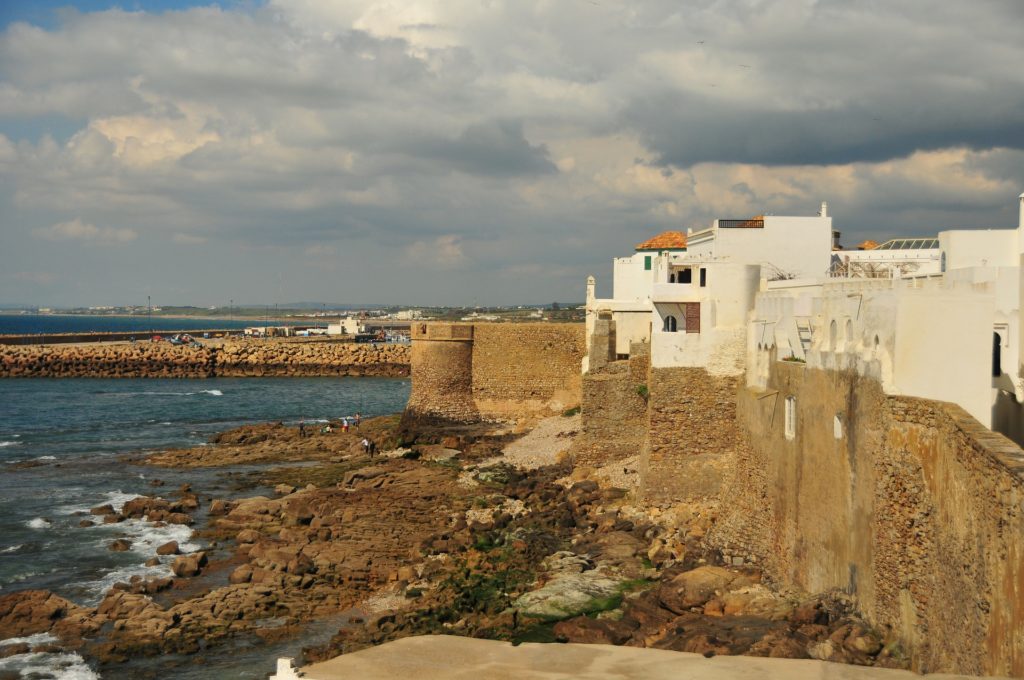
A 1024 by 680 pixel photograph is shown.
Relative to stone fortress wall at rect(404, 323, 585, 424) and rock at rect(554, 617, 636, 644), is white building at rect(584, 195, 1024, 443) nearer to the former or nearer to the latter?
rock at rect(554, 617, 636, 644)

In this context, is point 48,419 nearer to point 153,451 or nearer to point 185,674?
point 153,451

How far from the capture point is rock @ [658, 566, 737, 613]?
14.9m

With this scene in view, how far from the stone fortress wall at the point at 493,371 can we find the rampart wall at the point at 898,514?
17.8 m

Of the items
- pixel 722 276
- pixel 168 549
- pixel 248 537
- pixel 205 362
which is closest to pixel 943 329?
pixel 722 276

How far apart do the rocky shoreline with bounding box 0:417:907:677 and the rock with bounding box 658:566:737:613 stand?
Result: 29mm

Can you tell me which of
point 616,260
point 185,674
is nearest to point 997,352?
point 185,674

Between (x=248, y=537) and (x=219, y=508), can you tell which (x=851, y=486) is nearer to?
(x=248, y=537)

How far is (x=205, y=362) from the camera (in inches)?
2901

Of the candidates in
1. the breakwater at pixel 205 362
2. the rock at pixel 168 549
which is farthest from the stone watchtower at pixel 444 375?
the breakwater at pixel 205 362

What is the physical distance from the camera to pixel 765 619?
13.5 m

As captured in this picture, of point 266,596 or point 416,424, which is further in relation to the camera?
point 416,424

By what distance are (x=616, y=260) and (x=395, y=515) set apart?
13022mm

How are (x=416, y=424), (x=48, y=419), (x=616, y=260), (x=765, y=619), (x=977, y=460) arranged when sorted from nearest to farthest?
(x=977, y=460)
(x=765, y=619)
(x=616, y=260)
(x=416, y=424)
(x=48, y=419)

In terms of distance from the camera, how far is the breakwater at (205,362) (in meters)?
72.3
